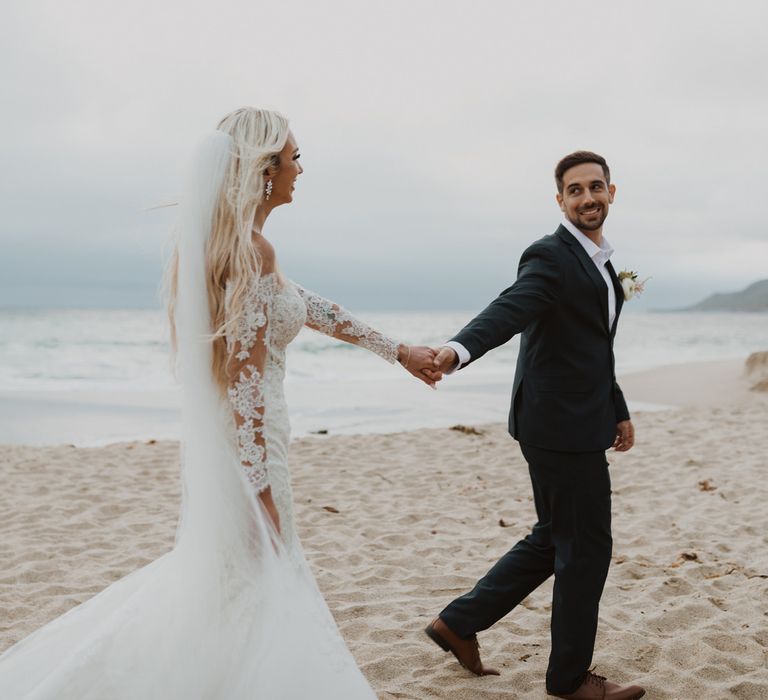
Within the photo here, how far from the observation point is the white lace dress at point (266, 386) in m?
2.38

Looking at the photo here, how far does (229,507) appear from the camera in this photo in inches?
95.7

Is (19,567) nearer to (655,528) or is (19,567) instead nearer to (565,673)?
(565,673)

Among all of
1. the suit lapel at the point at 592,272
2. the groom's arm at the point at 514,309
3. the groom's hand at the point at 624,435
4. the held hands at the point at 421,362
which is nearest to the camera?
the groom's arm at the point at 514,309

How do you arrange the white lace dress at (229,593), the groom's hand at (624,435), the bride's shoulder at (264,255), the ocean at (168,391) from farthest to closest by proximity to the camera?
the ocean at (168,391), the groom's hand at (624,435), the bride's shoulder at (264,255), the white lace dress at (229,593)

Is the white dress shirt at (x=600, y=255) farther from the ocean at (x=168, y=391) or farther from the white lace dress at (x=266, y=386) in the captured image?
the ocean at (x=168, y=391)

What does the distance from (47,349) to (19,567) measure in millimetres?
24862

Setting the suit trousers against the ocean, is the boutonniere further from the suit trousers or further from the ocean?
the ocean

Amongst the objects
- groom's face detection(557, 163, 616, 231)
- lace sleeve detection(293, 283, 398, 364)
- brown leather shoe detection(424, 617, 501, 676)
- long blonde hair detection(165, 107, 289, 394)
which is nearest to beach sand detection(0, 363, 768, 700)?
brown leather shoe detection(424, 617, 501, 676)

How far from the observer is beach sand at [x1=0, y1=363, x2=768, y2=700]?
354 cm

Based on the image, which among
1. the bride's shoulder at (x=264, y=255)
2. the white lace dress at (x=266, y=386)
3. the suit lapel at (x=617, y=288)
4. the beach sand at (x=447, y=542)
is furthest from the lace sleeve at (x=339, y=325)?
the beach sand at (x=447, y=542)

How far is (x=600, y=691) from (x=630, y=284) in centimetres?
168

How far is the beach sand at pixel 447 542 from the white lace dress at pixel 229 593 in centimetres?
107

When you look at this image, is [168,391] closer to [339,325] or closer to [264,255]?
[339,325]

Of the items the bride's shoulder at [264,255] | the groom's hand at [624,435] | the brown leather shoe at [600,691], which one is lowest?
the brown leather shoe at [600,691]
